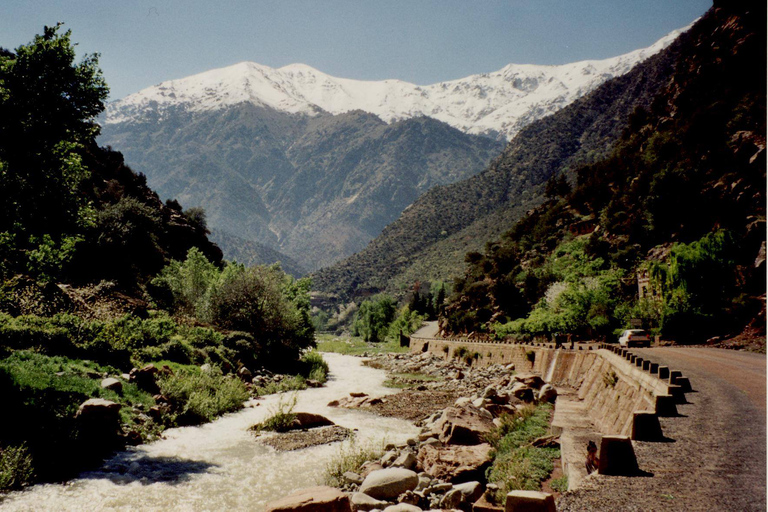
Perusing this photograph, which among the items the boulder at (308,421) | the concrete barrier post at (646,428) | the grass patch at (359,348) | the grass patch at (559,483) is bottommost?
the grass patch at (359,348)

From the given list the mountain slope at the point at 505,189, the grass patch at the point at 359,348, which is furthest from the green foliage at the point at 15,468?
the mountain slope at the point at 505,189

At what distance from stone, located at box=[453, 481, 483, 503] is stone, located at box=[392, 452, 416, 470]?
2.74m

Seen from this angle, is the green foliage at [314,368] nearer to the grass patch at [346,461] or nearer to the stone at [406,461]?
the grass patch at [346,461]

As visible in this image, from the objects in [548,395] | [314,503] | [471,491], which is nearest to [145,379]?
[314,503]

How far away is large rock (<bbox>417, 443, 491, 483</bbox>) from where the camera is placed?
1224 cm

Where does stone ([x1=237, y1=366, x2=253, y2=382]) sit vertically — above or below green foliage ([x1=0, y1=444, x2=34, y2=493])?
below

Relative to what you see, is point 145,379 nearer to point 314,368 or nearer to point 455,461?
point 455,461

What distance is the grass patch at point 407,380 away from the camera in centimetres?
3447

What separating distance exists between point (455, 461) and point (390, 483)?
7.66 feet

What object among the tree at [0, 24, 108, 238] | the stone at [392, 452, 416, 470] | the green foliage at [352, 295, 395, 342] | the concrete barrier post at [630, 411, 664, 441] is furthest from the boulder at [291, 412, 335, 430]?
the green foliage at [352, 295, 395, 342]

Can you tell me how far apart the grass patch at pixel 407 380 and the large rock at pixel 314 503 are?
78.3ft

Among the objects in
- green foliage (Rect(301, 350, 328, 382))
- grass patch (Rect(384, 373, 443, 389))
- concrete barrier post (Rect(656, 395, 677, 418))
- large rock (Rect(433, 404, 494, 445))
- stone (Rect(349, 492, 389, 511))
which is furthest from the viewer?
green foliage (Rect(301, 350, 328, 382))

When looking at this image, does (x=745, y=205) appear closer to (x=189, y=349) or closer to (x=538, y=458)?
(x=538, y=458)

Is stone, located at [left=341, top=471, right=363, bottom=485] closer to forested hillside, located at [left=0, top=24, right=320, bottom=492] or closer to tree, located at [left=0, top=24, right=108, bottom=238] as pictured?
forested hillside, located at [left=0, top=24, right=320, bottom=492]
